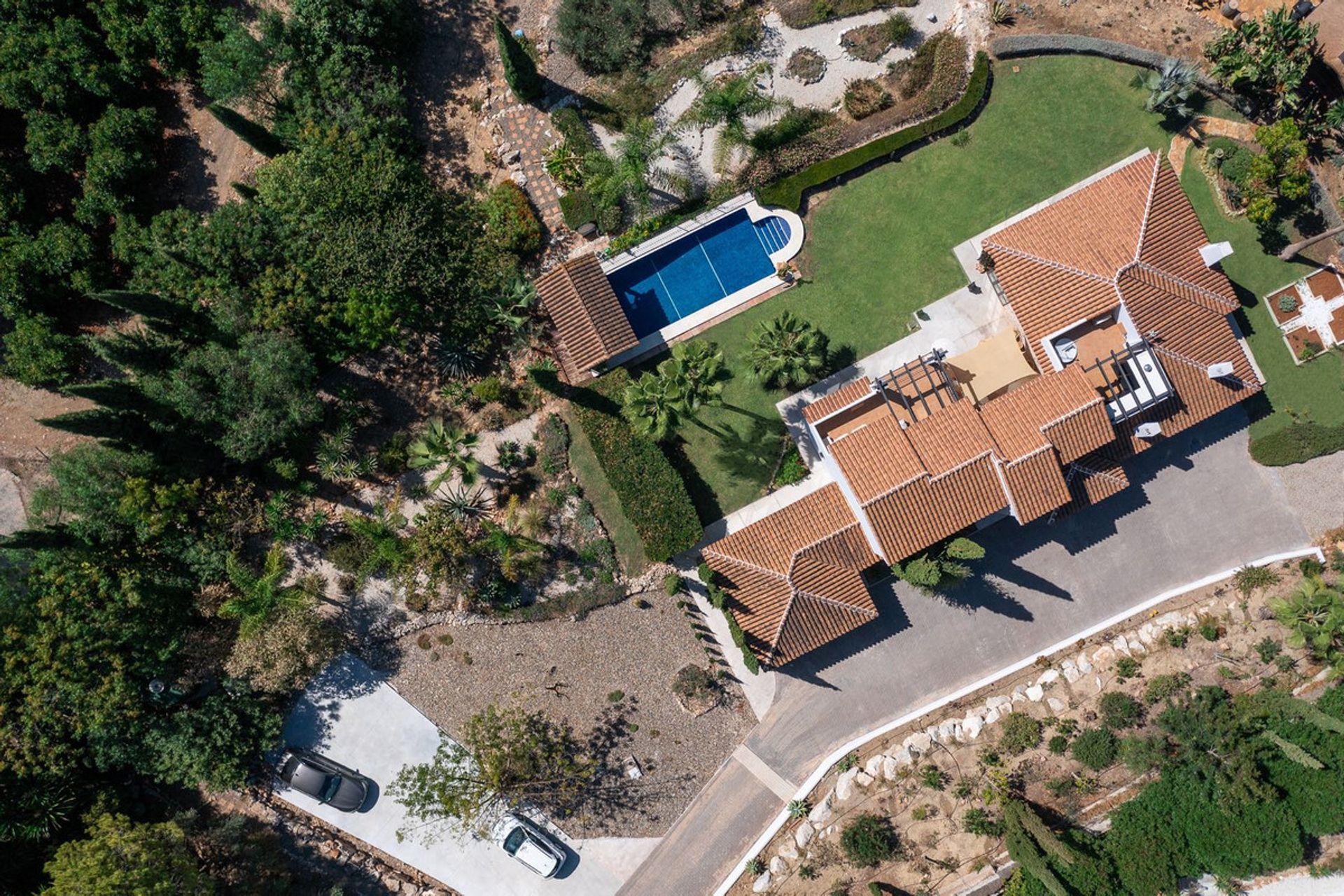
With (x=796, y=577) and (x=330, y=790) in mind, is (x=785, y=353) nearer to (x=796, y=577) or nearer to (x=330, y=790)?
(x=796, y=577)

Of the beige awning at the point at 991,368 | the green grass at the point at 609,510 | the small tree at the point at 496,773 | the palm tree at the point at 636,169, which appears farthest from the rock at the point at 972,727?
the palm tree at the point at 636,169

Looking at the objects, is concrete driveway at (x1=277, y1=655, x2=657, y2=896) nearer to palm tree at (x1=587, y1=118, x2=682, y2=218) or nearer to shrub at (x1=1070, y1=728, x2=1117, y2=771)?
shrub at (x1=1070, y1=728, x2=1117, y2=771)

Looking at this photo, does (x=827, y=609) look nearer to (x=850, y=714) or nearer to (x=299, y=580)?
(x=850, y=714)

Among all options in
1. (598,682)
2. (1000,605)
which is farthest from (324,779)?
(1000,605)

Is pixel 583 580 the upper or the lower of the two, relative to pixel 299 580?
lower

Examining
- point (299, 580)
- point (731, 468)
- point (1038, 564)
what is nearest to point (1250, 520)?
point (1038, 564)

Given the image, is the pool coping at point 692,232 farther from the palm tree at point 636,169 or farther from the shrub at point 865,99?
the shrub at point 865,99
